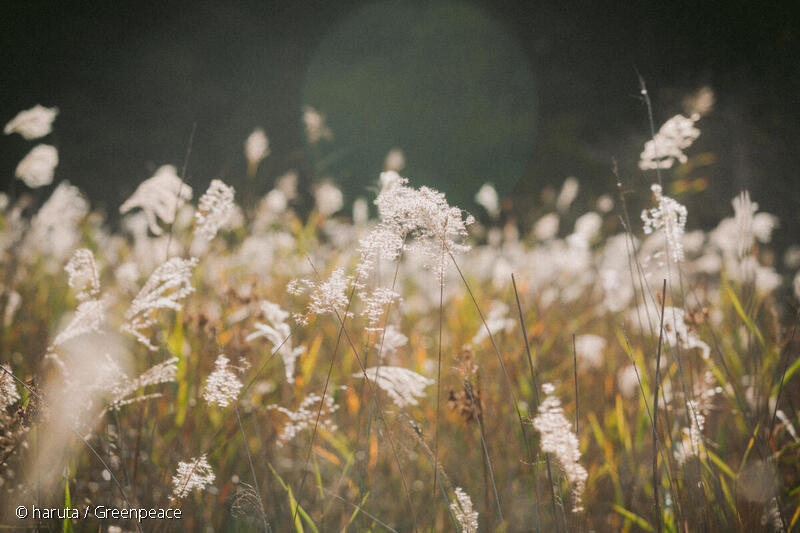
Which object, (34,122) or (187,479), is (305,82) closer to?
(34,122)

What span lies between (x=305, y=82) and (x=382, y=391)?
7.63 metres

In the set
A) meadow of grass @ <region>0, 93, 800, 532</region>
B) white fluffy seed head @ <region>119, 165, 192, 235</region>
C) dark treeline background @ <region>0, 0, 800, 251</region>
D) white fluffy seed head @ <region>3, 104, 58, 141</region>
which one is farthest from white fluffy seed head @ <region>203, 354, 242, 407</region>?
dark treeline background @ <region>0, 0, 800, 251</region>

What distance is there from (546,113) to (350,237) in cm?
674

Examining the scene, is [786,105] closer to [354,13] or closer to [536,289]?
[536,289]

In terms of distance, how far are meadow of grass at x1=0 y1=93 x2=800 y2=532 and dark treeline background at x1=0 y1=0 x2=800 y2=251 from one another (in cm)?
349

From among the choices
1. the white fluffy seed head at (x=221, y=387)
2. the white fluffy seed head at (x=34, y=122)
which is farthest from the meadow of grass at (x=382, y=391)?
the white fluffy seed head at (x=34, y=122)

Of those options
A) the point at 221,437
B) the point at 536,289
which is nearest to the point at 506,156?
the point at 536,289

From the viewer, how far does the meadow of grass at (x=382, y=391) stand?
2.47 ft

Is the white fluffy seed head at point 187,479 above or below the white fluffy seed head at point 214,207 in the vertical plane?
below

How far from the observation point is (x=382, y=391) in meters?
1.39

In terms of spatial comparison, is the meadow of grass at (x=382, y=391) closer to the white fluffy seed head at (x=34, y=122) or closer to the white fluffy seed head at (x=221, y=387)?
the white fluffy seed head at (x=221, y=387)

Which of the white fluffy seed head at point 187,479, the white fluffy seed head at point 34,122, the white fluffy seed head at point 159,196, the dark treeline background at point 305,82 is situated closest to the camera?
the white fluffy seed head at point 187,479

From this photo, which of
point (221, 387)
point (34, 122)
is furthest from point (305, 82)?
point (221, 387)

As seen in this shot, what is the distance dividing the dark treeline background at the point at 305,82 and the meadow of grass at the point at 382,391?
3.49 metres
